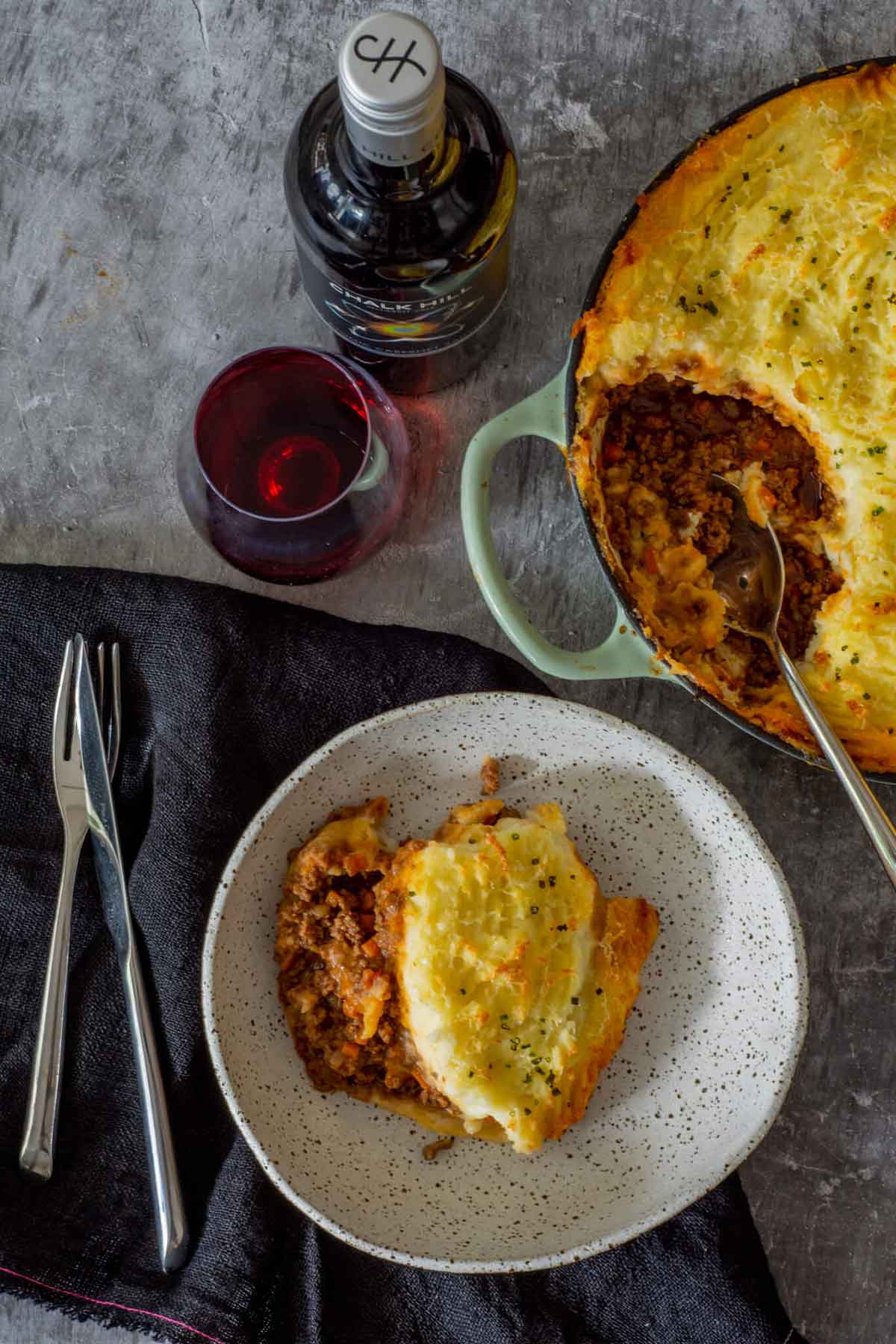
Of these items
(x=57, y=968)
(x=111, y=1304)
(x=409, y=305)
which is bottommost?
(x=111, y=1304)

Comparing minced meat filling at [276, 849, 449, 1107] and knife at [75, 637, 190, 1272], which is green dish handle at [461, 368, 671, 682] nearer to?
minced meat filling at [276, 849, 449, 1107]

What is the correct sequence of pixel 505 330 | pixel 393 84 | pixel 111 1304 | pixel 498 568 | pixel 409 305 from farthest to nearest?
pixel 505 330 → pixel 111 1304 → pixel 498 568 → pixel 409 305 → pixel 393 84

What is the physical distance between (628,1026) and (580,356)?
1.13 meters

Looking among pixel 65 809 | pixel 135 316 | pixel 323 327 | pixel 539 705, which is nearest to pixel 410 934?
pixel 539 705

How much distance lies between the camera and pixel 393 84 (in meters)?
1.45

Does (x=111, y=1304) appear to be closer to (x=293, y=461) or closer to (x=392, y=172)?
(x=293, y=461)

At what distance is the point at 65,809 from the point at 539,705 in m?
0.85

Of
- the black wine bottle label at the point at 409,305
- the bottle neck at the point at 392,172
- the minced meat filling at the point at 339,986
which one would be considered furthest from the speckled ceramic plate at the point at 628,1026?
the bottle neck at the point at 392,172

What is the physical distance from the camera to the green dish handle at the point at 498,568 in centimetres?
192

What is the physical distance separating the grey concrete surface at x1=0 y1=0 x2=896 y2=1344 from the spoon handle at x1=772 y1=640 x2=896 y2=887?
315mm

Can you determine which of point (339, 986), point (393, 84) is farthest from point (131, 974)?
point (393, 84)

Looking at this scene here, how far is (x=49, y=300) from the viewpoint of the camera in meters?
2.29

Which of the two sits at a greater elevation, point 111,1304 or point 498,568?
point 498,568

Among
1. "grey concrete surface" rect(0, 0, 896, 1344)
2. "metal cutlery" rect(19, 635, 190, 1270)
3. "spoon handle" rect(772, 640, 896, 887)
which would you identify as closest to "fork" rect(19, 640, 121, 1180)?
"metal cutlery" rect(19, 635, 190, 1270)
